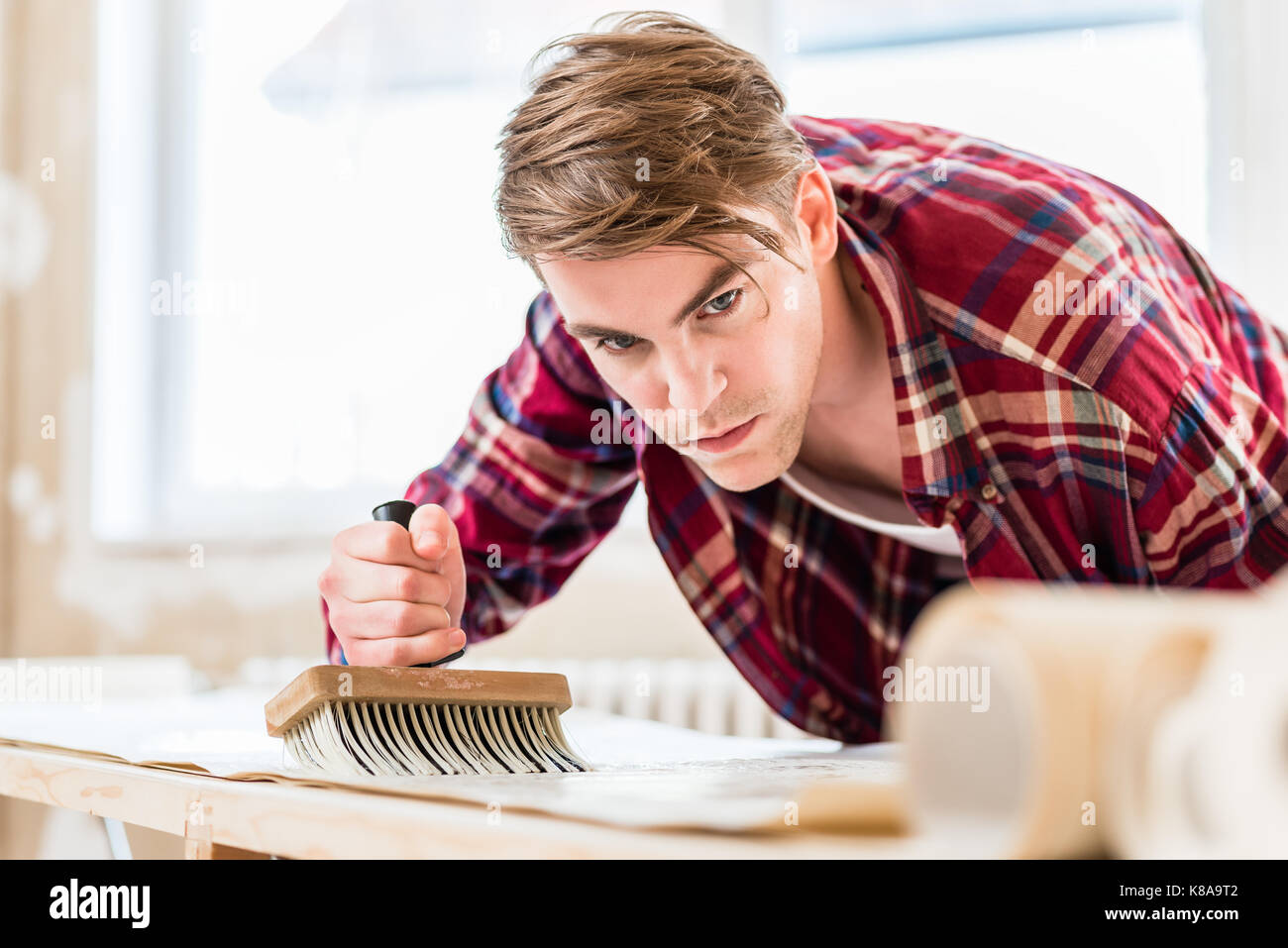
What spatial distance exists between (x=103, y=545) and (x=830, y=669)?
5.73 feet

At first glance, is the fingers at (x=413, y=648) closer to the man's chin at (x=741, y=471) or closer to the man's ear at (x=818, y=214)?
the man's chin at (x=741, y=471)

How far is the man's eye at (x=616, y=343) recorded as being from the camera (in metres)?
0.96

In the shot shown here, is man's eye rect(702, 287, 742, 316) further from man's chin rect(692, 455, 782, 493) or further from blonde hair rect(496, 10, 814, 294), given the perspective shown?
man's chin rect(692, 455, 782, 493)

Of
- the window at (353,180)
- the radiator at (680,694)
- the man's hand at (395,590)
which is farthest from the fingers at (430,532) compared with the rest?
the window at (353,180)

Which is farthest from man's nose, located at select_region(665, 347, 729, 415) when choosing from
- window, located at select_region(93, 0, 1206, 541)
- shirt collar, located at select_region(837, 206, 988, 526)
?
window, located at select_region(93, 0, 1206, 541)

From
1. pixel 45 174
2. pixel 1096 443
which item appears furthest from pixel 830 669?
pixel 45 174

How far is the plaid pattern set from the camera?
3.09ft

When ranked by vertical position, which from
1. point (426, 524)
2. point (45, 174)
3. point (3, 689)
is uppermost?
point (45, 174)

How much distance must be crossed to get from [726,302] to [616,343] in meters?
0.10

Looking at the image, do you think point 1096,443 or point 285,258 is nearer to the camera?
point 1096,443

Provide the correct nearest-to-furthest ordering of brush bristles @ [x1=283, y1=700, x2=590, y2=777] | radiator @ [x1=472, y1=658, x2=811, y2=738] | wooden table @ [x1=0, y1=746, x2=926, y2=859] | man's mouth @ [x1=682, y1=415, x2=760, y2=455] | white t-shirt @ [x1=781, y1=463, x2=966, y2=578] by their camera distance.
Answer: wooden table @ [x1=0, y1=746, x2=926, y2=859] → brush bristles @ [x1=283, y1=700, x2=590, y2=777] → man's mouth @ [x1=682, y1=415, x2=760, y2=455] → white t-shirt @ [x1=781, y1=463, x2=966, y2=578] → radiator @ [x1=472, y1=658, x2=811, y2=738]

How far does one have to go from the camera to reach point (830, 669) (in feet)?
4.08

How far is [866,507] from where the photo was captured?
3.87 ft
